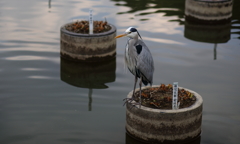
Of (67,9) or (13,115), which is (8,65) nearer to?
(13,115)

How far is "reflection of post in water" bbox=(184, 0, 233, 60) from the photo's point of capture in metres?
15.4

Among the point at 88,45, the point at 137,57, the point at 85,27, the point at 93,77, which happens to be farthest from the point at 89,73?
the point at 137,57

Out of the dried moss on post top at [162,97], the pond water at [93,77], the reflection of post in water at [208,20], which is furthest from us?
the reflection of post in water at [208,20]

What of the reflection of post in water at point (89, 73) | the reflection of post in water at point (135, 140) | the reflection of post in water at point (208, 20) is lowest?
the reflection of post in water at point (135, 140)

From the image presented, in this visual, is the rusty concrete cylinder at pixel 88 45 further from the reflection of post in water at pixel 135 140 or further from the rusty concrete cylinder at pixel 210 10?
the rusty concrete cylinder at pixel 210 10

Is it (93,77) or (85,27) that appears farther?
(85,27)

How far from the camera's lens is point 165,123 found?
26.4 ft

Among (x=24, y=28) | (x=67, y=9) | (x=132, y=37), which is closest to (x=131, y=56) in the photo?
(x=132, y=37)

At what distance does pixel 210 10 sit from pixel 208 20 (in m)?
0.43

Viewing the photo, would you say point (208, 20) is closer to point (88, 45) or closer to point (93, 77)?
point (88, 45)

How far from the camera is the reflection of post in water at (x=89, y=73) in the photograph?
38.0 ft

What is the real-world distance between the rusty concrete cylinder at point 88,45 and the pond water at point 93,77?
0.28 meters

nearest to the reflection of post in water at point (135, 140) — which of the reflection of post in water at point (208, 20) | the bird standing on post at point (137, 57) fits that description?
the bird standing on post at point (137, 57)

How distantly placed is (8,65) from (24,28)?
3.56 metres
